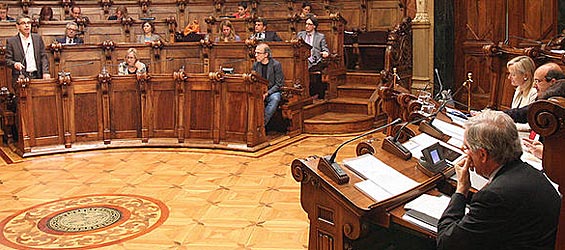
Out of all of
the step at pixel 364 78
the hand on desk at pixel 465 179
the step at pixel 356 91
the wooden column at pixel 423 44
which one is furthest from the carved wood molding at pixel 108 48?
the hand on desk at pixel 465 179

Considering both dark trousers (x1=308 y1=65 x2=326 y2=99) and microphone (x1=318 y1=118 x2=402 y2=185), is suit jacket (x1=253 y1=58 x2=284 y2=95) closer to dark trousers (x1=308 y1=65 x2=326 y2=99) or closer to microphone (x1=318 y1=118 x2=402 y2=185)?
dark trousers (x1=308 y1=65 x2=326 y2=99)

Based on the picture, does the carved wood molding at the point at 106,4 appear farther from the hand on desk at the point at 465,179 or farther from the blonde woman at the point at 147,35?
the hand on desk at the point at 465,179

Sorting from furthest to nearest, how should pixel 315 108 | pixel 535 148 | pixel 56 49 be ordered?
pixel 315 108
pixel 56 49
pixel 535 148

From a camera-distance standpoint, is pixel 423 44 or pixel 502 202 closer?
pixel 502 202

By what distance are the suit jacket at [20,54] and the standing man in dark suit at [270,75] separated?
2.30 meters

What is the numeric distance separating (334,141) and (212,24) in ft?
8.97

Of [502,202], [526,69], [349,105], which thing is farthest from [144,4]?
[502,202]

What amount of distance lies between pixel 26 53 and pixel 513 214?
19.4ft

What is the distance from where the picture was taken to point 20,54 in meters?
6.45

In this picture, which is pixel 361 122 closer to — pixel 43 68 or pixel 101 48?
pixel 101 48

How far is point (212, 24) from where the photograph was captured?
7980 mm

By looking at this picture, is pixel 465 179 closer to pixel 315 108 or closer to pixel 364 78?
pixel 315 108

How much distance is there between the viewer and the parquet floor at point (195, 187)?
3633 millimetres

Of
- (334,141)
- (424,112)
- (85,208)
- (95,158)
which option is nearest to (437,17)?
(334,141)
